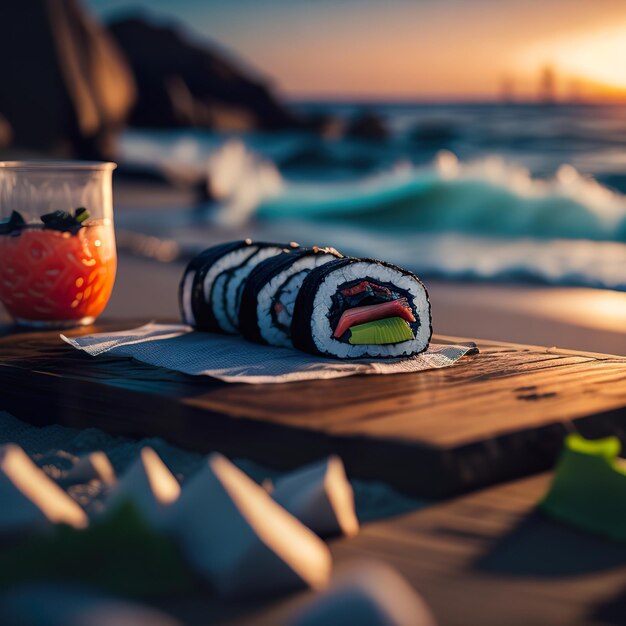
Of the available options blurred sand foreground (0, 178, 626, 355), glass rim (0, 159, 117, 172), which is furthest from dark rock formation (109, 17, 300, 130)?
glass rim (0, 159, 117, 172)

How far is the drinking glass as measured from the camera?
115 inches

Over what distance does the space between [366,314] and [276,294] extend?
0.87ft

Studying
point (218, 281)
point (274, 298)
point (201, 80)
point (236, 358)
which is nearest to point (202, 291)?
point (218, 281)

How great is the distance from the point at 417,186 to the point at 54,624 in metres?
9.86

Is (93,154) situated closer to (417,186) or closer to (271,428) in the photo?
(417,186)

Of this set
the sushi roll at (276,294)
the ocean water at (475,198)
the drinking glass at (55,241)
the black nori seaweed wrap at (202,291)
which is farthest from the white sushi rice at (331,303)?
the ocean water at (475,198)

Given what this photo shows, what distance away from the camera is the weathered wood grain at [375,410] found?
178 cm

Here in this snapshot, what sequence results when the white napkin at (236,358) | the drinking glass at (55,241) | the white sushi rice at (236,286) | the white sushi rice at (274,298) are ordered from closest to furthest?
1. the white napkin at (236,358)
2. the white sushi rice at (274,298)
3. the white sushi rice at (236,286)
4. the drinking glass at (55,241)

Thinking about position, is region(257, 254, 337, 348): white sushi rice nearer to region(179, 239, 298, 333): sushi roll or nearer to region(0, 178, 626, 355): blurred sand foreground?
region(179, 239, 298, 333): sushi roll

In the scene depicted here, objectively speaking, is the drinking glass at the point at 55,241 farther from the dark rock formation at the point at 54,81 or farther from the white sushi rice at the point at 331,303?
the dark rock formation at the point at 54,81

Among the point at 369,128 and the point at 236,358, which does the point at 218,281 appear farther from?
the point at 369,128

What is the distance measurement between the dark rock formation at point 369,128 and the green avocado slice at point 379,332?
60.1ft

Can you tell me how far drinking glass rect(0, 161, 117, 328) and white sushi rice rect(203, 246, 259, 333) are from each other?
0.38 m

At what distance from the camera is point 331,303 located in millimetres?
2443
